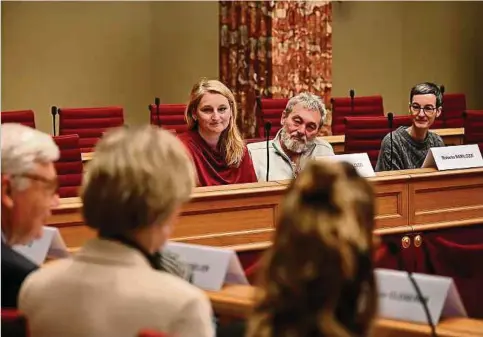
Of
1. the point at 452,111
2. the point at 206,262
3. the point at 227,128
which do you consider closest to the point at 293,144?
the point at 227,128

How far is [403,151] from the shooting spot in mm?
5773

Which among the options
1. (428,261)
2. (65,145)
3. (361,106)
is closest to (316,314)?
(428,261)

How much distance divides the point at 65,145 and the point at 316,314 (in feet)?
13.4

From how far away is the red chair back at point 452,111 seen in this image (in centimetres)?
967

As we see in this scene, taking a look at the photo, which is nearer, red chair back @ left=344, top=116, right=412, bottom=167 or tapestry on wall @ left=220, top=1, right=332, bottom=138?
red chair back @ left=344, top=116, right=412, bottom=167

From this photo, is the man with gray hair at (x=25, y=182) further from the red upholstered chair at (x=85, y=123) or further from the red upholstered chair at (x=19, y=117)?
the red upholstered chair at (x=85, y=123)

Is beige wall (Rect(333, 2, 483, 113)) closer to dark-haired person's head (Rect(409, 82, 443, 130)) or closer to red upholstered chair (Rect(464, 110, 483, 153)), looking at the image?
red upholstered chair (Rect(464, 110, 483, 153))

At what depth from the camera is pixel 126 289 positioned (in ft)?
6.34

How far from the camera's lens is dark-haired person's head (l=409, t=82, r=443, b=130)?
5.89 meters

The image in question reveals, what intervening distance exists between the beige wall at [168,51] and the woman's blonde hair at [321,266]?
8.88 metres

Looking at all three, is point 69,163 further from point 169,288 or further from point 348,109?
point 348,109

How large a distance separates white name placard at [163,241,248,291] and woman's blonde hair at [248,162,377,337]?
1059mm

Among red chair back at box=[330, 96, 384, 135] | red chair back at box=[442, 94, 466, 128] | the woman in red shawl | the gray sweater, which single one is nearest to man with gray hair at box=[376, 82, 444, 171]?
the gray sweater

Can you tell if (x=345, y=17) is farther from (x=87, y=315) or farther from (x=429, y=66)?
(x=87, y=315)
